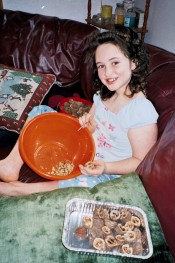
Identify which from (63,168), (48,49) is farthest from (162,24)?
(63,168)

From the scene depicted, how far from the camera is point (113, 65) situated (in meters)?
1.40

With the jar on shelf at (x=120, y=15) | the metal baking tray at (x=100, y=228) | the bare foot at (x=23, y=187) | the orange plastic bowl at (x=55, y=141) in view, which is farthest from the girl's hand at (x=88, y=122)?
the jar on shelf at (x=120, y=15)

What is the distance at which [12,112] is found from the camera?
6.14 feet

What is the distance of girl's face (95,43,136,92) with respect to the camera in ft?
4.55

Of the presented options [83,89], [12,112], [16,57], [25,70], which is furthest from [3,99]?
[83,89]

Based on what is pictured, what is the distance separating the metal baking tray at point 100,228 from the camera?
2.96ft

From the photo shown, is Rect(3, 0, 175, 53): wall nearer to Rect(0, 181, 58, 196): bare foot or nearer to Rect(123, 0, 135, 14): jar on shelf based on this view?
Rect(123, 0, 135, 14): jar on shelf

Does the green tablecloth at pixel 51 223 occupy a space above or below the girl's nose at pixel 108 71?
below

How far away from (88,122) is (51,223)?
0.72 meters

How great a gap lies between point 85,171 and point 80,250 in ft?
1.64

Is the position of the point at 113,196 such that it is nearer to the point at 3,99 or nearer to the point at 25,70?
the point at 3,99

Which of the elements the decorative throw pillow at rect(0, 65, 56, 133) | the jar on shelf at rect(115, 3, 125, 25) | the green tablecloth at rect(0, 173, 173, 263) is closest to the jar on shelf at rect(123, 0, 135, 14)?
the jar on shelf at rect(115, 3, 125, 25)

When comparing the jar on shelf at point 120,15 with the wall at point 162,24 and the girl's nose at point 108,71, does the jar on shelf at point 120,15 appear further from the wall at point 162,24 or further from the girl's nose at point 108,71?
the girl's nose at point 108,71

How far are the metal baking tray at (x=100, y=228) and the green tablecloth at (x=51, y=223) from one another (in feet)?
0.09
